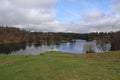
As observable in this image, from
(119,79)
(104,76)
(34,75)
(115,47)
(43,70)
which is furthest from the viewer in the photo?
(115,47)

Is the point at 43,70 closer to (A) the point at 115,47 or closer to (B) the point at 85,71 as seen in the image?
(B) the point at 85,71

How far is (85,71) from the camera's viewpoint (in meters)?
16.3

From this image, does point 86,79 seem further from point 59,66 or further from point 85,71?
point 59,66

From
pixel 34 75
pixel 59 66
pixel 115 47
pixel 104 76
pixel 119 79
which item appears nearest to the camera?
pixel 119 79

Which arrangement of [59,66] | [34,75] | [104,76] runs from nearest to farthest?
[104,76], [34,75], [59,66]

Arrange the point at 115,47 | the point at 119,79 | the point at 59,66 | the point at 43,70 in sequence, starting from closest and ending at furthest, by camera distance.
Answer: the point at 119,79 → the point at 43,70 → the point at 59,66 → the point at 115,47

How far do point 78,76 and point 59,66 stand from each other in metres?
4.02

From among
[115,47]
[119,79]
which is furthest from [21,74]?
[115,47]

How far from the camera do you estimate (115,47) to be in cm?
7469

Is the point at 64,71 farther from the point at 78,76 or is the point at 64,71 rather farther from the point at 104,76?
the point at 104,76

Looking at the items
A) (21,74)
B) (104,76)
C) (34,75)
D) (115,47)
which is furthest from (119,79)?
(115,47)

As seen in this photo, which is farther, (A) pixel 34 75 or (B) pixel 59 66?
(B) pixel 59 66

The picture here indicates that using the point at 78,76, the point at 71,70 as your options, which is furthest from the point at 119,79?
the point at 71,70

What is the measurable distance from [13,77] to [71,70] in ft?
14.2
